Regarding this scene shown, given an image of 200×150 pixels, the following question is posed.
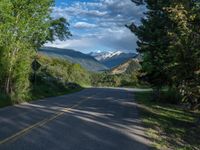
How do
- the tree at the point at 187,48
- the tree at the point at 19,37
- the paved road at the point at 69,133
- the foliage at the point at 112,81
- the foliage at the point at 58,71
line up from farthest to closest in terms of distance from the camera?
1. the foliage at the point at 112,81
2. the foliage at the point at 58,71
3. the tree at the point at 19,37
4. the tree at the point at 187,48
5. the paved road at the point at 69,133

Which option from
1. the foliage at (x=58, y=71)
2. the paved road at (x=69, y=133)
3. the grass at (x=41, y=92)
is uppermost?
the foliage at (x=58, y=71)

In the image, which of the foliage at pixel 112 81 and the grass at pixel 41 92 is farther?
the foliage at pixel 112 81

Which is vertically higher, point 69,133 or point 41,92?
point 41,92

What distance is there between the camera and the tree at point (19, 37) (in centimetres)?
3078

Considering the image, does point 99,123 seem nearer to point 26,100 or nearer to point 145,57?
point 26,100

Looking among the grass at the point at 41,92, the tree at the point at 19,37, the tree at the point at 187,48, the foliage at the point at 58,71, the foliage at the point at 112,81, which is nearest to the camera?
the tree at the point at 187,48

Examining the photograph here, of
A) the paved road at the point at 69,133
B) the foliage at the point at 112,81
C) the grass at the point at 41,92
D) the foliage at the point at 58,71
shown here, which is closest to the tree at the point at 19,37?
the grass at the point at 41,92

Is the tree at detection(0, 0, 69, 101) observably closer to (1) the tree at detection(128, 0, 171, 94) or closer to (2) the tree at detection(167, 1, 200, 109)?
(1) the tree at detection(128, 0, 171, 94)

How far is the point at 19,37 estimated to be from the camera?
1281 inches

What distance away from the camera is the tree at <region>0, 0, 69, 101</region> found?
3078 centimetres

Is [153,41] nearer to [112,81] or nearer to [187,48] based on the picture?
[187,48]

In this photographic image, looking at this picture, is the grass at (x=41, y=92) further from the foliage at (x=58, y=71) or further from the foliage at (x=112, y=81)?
the foliage at (x=112, y=81)

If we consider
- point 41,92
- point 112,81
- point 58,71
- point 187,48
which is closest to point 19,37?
point 41,92

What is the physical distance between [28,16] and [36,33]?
198 centimetres
